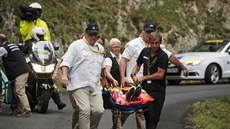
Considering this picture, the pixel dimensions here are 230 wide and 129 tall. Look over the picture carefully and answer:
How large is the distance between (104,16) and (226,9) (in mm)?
8816

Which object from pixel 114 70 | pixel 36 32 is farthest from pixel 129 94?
pixel 36 32

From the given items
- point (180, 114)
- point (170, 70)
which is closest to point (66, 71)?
point (180, 114)

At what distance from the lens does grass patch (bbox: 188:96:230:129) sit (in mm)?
12344

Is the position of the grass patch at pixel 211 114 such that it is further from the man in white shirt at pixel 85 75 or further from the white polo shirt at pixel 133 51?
the man in white shirt at pixel 85 75

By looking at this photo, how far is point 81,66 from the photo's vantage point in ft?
30.8

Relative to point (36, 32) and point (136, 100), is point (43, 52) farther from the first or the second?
point (136, 100)

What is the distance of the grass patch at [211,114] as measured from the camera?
12344 millimetres

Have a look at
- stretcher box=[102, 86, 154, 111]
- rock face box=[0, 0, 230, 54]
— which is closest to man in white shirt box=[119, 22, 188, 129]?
stretcher box=[102, 86, 154, 111]

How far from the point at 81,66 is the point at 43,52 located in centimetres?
397

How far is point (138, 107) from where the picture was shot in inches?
371

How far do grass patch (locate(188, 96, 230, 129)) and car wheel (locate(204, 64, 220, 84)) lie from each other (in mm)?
5421

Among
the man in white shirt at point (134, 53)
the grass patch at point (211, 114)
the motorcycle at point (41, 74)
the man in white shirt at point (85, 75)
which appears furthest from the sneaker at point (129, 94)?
the motorcycle at point (41, 74)

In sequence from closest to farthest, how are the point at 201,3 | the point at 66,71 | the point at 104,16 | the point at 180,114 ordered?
1. the point at 66,71
2. the point at 180,114
3. the point at 104,16
4. the point at 201,3

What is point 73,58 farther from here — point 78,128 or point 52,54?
point 52,54
